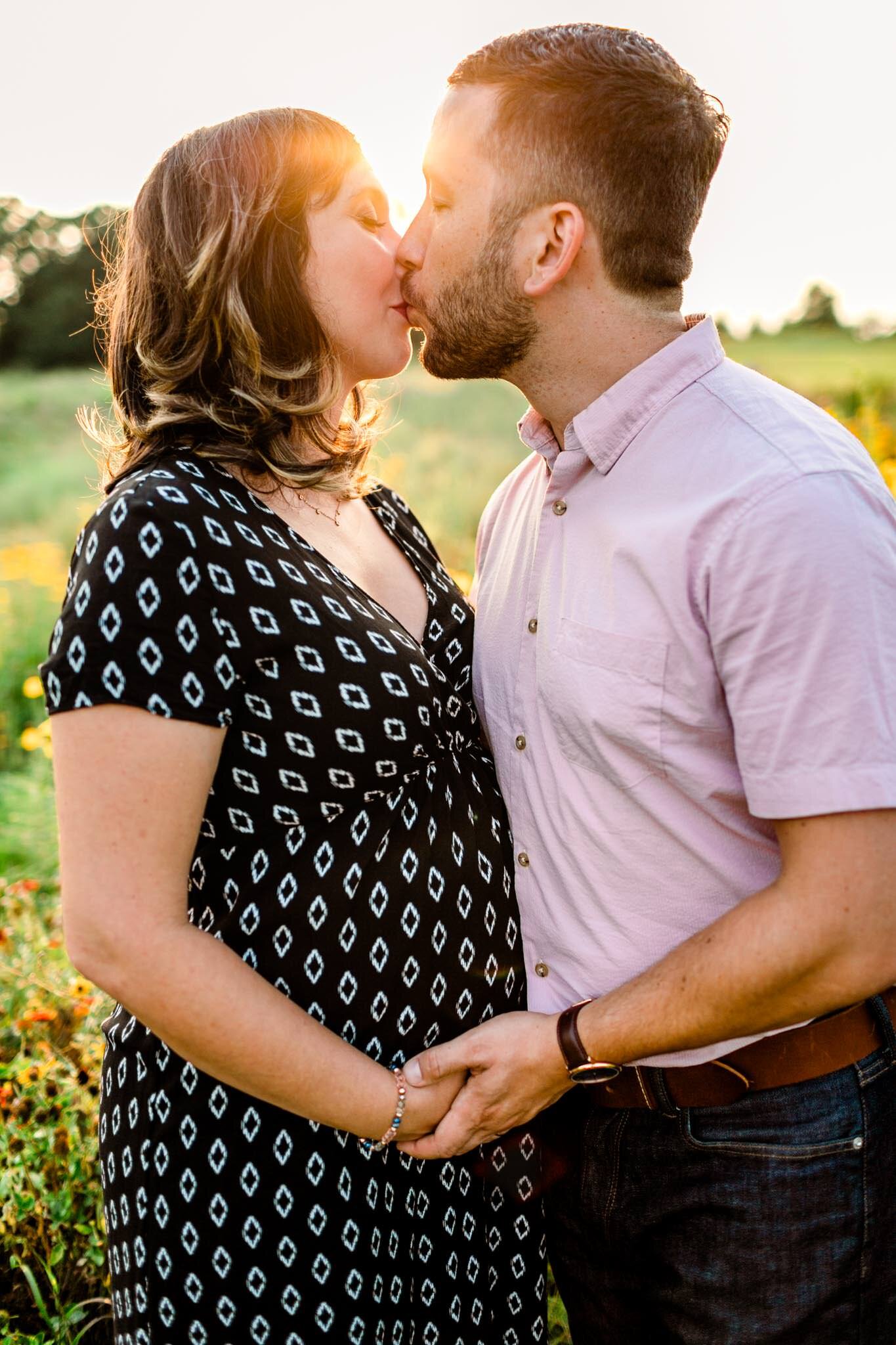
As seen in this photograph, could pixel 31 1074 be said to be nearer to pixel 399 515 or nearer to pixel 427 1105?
pixel 427 1105

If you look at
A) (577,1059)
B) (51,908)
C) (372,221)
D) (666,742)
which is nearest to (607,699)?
(666,742)

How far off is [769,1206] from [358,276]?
72.9 inches

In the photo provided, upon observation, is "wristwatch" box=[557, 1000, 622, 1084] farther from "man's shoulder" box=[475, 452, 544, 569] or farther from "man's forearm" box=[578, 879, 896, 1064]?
"man's shoulder" box=[475, 452, 544, 569]

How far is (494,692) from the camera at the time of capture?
1.98 meters

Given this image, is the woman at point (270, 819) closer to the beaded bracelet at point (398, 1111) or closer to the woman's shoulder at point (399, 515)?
the beaded bracelet at point (398, 1111)

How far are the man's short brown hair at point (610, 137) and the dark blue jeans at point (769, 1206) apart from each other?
58.4 inches

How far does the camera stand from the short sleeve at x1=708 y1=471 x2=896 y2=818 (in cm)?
142

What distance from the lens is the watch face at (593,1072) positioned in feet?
5.55

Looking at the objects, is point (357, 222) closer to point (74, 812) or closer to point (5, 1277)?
point (74, 812)

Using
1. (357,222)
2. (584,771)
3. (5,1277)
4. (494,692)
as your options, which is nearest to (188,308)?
(357,222)

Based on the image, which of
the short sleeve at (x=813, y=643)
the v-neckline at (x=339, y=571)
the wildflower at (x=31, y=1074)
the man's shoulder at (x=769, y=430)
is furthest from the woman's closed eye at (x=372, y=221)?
the wildflower at (x=31, y=1074)

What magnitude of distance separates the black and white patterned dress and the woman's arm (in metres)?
0.06

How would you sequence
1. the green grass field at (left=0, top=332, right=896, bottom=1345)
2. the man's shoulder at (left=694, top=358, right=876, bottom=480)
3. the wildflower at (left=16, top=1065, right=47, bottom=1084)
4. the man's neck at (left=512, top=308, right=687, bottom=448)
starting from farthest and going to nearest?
the wildflower at (left=16, top=1065, right=47, bottom=1084) < the green grass field at (left=0, top=332, right=896, bottom=1345) < the man's neck at (left=512, top=308, right=687, bottom=448) < the man's shoulder at (left=694, top=358, right=876, bottom=480)

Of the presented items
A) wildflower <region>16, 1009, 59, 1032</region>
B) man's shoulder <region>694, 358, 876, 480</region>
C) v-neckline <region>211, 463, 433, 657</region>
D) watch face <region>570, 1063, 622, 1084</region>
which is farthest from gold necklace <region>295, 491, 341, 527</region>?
wildflower <region>16, 1009, 59, 1032</region>
